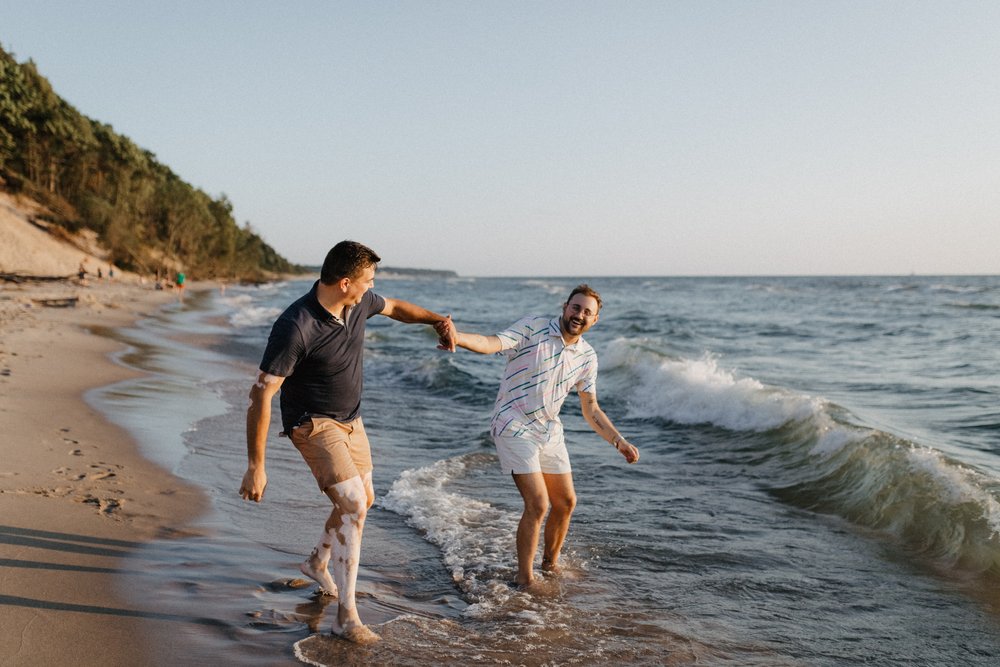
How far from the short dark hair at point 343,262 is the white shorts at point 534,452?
1.66 m

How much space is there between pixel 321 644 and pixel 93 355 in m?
11.9

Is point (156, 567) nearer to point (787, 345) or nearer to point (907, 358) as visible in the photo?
point (907, 358)

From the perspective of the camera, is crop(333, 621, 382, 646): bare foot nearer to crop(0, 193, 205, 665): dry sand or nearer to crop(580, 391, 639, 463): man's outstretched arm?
crop(0, 193, 205, 665): dry sand

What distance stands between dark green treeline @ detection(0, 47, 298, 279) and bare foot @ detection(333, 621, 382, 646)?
56.7 metres

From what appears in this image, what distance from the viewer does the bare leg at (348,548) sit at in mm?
3904

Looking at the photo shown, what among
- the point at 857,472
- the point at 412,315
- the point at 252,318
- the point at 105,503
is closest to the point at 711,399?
the point at 857,472

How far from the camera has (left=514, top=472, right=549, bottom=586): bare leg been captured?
4859 mm

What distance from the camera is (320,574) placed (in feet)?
14.5

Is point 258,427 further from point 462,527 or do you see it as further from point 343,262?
point 462,527

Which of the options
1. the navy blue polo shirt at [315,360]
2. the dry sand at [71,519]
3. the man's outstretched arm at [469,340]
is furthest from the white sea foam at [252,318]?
the navy blue polo shirt at [315,360]

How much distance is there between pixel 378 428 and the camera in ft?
34.9

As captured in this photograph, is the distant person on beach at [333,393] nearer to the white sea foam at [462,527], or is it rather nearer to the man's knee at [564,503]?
the white sea foam at [462,527]

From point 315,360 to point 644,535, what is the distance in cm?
367

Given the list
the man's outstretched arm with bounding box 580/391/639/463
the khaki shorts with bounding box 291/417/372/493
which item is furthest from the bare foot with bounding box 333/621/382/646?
the man's outstretched arm with bounding box 580/391/639/463
